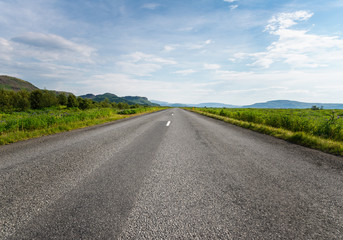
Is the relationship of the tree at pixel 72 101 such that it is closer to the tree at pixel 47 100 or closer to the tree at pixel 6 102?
the tree at pixel 47 100

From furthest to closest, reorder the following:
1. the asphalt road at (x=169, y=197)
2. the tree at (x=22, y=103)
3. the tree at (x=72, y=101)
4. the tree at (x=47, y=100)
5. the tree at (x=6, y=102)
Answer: the tree at (x=72, y=101), the tree at (x=47, y=100), the tree at (x=22, y=103), the tree at (x=6, y=102), the asphalt road at (x=169, y=197)

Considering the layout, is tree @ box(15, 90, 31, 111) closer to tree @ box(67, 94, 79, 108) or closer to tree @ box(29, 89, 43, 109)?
tree @ box(29, 89, 43, 109)

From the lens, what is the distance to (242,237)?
1575 mm

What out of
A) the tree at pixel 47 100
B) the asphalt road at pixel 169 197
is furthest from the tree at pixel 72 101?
the asphalt road at pixel 169 197

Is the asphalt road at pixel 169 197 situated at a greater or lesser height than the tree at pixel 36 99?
lesser

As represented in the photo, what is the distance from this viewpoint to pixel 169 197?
2.34 meters

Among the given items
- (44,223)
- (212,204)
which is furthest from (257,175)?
(44,223)

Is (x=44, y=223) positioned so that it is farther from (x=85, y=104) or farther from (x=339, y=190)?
(x=85, y=104)

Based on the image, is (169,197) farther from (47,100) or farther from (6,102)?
(47,100)

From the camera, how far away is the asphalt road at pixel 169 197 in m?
1.68

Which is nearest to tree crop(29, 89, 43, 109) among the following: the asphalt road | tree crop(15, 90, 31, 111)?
tree crop(15, 90, 31, 111)

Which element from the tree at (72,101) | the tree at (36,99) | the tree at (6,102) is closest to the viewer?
the tree at (6,102)

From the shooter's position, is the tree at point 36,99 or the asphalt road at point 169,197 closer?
the asphalt road at point 169,197

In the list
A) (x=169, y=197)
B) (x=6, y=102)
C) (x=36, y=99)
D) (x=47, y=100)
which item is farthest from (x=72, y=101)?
(x=169, y=197)
